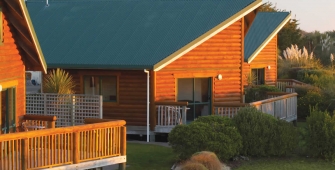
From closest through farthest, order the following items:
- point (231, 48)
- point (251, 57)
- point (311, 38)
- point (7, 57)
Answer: point (7, 57) < point (231, 48) < point (251, 57) < point (311, 38)

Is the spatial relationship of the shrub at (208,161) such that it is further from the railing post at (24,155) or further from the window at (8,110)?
the window at (8,110)

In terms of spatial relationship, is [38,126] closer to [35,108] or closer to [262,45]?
[35,108]

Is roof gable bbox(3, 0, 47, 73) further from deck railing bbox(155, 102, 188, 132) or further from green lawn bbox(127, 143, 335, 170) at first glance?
deck railing bbox(155, 102, 188, 132)

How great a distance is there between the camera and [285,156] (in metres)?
21.1

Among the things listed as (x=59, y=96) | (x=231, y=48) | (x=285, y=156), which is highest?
(x=231, y=48)

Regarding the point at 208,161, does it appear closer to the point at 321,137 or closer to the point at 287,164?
the point at 287,164

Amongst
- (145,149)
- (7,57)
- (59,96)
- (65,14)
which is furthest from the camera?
(65,14)

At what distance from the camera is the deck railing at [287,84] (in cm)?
3444

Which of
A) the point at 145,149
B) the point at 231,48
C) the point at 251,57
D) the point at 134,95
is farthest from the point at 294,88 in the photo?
the point at 145,149

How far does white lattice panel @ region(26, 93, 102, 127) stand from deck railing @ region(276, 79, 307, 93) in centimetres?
1319

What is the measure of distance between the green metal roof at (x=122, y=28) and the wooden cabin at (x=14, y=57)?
597 centimetres

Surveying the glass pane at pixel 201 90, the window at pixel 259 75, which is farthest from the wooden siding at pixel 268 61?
the glass pane at pixel 201 90

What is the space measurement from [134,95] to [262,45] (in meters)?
12.1

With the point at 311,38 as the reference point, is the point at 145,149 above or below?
below
